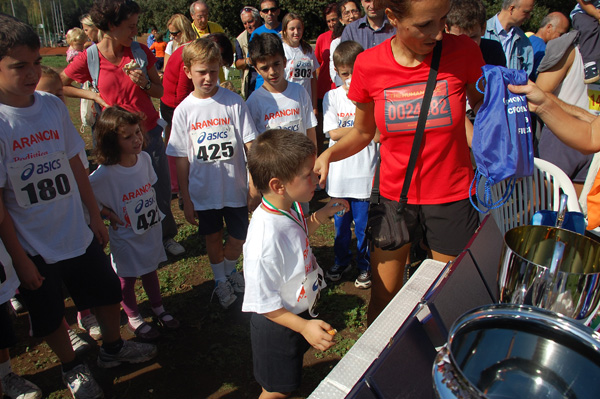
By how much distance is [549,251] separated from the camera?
1426 mm

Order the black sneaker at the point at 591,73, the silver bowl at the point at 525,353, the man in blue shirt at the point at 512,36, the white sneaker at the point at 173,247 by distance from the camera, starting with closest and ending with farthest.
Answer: the silver bowl at the point at 525,353 < the black sneaker at the point at 591,73 < the man in blue shirt at the point at 512,36 < the white sneaker at the point at 173,247

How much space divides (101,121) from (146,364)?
1.69 m

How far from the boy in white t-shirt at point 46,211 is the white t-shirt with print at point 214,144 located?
0.77 metres

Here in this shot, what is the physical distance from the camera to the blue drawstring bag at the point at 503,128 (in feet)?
5.47

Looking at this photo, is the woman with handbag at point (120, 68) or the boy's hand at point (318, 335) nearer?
the boy's hand at point (318, 335)

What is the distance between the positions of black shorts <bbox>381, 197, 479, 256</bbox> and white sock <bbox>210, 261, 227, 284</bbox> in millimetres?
1824

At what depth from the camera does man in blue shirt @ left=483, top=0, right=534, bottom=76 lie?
169 inches

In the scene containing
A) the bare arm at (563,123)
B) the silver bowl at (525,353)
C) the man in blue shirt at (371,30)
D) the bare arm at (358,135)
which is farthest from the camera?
the man in blue shirt at (371,30)

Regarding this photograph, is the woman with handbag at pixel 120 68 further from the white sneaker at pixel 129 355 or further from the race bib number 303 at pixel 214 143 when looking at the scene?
the white sneaker at pixel 129 355

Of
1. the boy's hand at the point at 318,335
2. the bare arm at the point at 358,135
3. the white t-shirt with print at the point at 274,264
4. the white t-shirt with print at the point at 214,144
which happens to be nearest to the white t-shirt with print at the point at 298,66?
the white t-shirt with print at the point at 214,144

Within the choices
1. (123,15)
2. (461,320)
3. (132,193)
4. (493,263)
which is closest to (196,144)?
(132,193)

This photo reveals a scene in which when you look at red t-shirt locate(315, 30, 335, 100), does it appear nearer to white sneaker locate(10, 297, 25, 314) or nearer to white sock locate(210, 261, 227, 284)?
white sock locate(210, 261, 227, 284)

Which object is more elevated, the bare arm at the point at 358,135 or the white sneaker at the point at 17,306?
the bare arm at the point at 358,135

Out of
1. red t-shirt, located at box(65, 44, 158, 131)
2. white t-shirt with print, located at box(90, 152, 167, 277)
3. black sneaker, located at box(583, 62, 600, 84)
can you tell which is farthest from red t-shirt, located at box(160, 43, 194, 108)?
black sneaker, located at box(583, 62, 600, 84)
